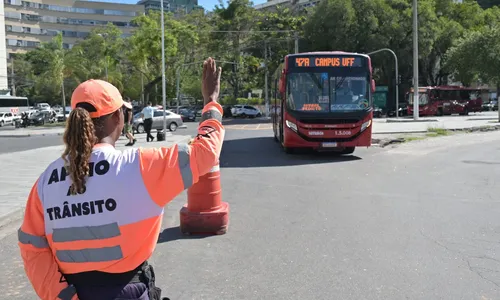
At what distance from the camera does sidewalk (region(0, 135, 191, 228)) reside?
8.36 m

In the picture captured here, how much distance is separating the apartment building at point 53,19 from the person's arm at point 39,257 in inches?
3782

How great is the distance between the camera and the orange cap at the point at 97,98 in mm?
2205

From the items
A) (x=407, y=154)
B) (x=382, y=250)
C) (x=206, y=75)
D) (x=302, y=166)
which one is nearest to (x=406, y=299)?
(x=382, y=250)

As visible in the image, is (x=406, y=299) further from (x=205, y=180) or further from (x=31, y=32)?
(x=31, y=32)

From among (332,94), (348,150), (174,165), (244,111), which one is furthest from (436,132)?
(244,111)

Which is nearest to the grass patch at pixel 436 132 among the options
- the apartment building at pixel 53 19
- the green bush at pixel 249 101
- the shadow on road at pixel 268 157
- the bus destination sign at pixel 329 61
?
the shadow on road at pixel 268 157

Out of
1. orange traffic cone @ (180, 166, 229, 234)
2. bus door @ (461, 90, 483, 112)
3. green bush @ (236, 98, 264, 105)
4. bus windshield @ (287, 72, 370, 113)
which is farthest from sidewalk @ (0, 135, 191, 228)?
green bush @ (236, 98, 264, 105)

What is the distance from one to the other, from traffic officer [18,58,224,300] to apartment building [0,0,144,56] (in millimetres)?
96087

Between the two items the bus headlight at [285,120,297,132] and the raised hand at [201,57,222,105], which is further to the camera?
the bus headlight at [285,120,297,132]

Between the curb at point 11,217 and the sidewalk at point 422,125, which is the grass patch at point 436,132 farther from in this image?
the curb at point 11,217

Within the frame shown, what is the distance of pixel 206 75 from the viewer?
8.71ft

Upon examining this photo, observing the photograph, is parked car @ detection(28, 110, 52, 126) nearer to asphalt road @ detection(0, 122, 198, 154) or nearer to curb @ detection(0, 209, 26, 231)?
asphalt road @ detection(0, 122, 198, 154)

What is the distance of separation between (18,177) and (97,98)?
1108 centimetres

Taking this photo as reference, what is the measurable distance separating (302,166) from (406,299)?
9.59m
